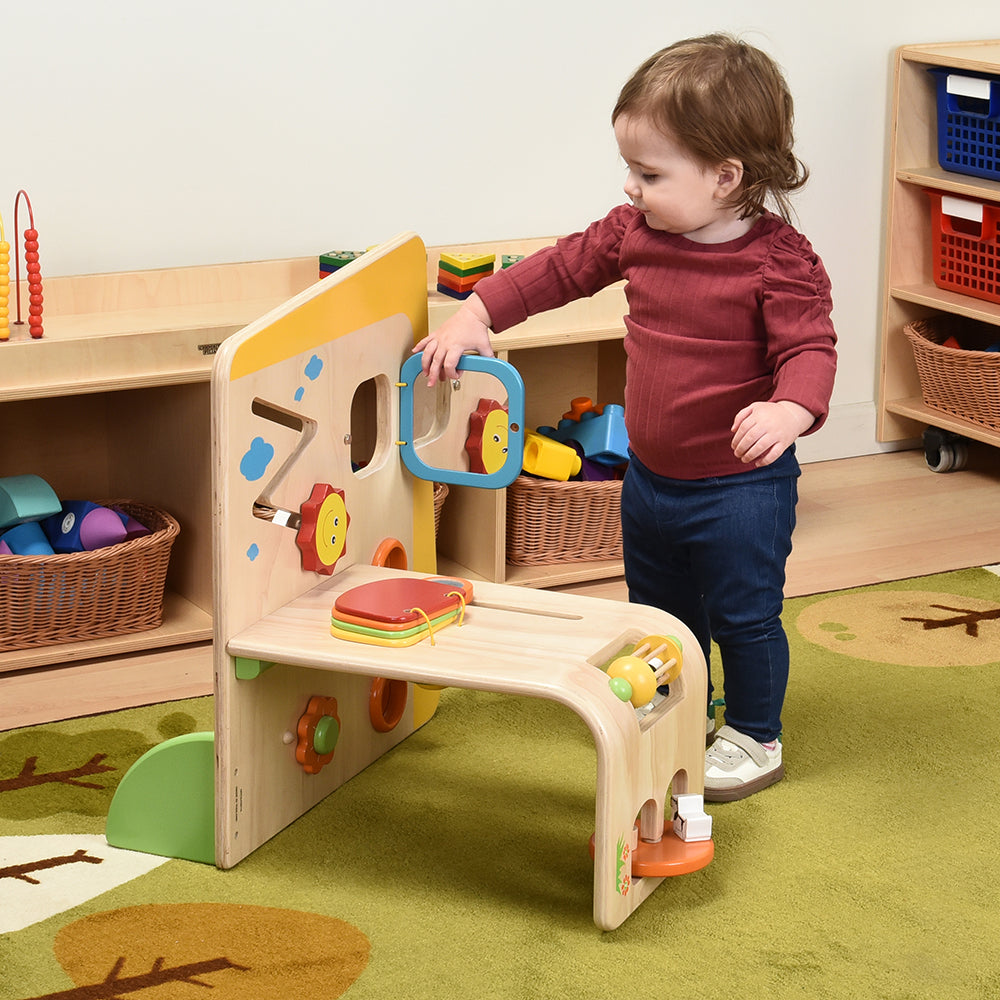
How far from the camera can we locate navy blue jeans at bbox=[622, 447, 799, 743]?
162cm

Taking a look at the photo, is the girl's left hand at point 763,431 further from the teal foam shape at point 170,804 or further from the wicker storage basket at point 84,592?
the wicker storage basket at point 84,592

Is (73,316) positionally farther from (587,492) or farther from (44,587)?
(587,492)

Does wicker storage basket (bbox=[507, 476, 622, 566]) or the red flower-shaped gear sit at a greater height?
the red flower-shaped gear

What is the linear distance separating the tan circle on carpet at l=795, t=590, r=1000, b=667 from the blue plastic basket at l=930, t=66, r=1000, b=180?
892 millimetres

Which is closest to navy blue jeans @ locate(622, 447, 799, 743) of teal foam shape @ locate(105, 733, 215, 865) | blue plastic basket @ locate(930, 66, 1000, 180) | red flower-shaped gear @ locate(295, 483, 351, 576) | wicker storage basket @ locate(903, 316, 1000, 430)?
red flower-shaped gear @ locate(295, 483, 351, 576)

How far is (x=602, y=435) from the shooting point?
2.41 metres

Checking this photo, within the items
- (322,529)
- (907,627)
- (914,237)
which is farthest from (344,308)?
(914,237)

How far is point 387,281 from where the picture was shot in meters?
1.68

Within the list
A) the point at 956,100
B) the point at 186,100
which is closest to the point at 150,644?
the point at 186,100

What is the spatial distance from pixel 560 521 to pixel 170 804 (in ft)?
3.18

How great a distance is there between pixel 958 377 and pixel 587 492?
2.89 ft

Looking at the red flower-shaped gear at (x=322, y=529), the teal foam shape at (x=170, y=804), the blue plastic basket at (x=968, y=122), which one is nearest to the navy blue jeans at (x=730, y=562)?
the red flower-shaped gear at (x=322, y=529)

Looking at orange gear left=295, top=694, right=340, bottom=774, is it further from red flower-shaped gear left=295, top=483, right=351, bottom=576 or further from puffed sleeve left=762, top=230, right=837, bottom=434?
puffed sleeve left=762, top=230, right=837, bottom=434

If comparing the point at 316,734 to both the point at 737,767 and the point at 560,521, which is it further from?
the point at 560,521
